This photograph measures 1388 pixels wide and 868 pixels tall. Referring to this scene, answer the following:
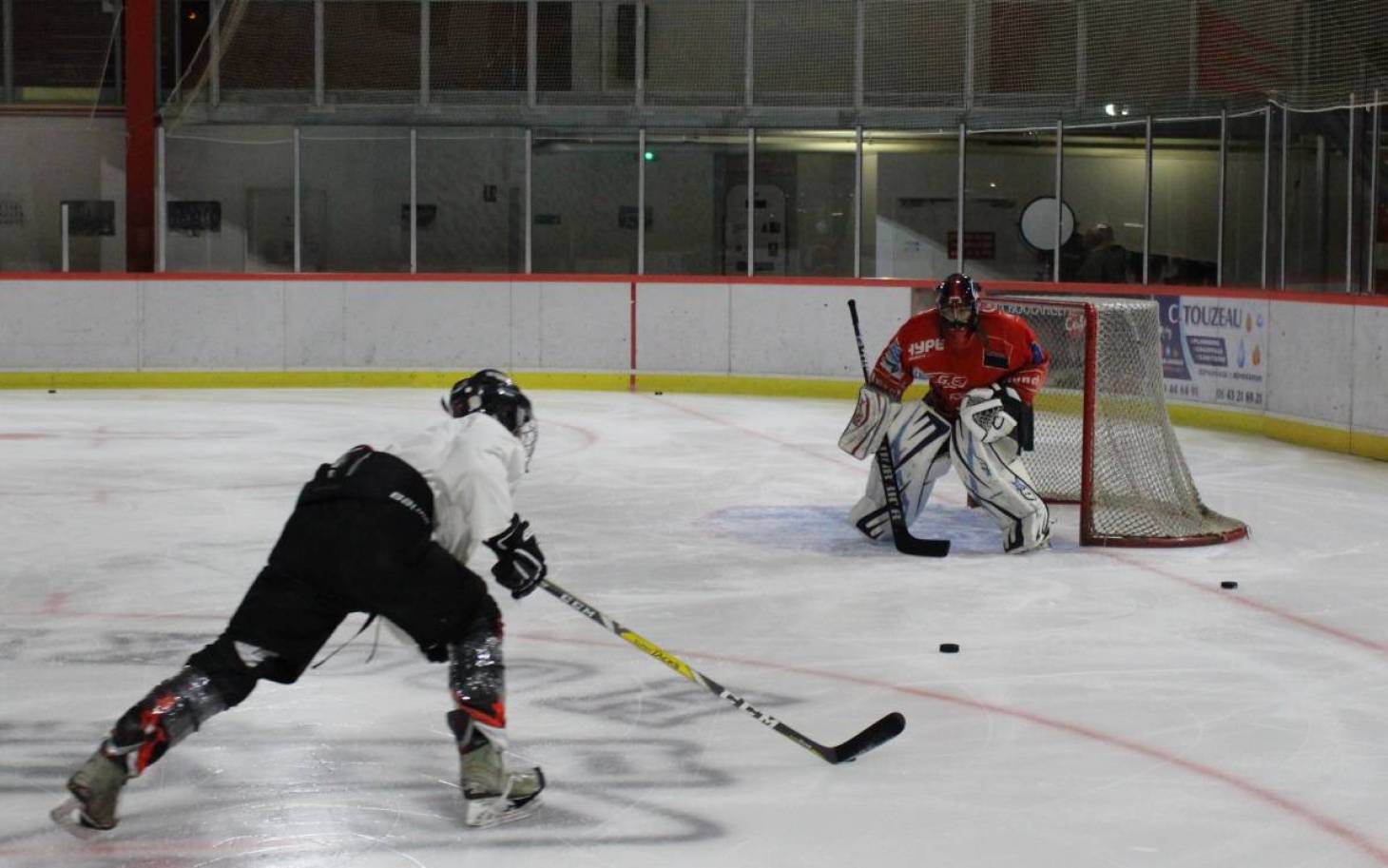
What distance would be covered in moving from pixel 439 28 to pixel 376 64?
0.58 meters

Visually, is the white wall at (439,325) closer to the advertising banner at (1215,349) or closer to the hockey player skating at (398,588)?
the advertising banner at (1215,349)

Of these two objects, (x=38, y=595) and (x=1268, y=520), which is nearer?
(x=38, y=595)

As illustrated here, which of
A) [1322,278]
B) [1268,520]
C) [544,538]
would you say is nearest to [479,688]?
[544,538]

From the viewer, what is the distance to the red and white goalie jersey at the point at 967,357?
7391mm

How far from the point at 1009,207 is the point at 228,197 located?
6262 millimetres

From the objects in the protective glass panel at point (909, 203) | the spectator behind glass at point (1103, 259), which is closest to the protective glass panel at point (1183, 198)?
the spectator behind glass at point (1103, 259)

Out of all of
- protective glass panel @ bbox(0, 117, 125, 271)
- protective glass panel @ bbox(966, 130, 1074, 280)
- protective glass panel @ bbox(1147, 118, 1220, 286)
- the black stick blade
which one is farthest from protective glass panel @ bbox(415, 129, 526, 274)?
the black stick blade

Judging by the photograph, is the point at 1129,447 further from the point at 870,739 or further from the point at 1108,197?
the point at 1108,197

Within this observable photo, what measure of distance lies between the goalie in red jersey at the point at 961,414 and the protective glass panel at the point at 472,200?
8.13 meters

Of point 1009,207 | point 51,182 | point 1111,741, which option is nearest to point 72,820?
point 1111,741

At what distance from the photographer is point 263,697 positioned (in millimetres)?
4879

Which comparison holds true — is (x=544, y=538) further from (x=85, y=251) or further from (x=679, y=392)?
(x=85, y=251)

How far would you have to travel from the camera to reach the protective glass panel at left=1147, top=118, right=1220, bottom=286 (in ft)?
43.8

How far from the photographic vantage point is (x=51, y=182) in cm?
1666
